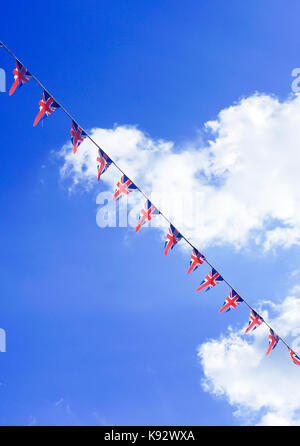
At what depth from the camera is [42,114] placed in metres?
11.0

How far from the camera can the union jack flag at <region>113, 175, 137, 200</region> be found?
1084 centimetres

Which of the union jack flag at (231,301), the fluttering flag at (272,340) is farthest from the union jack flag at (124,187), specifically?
the fluttering flag at (272,340)

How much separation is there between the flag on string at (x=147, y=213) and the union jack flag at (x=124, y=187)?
0.70 metres

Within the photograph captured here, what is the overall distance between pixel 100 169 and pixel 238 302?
652 centimetres

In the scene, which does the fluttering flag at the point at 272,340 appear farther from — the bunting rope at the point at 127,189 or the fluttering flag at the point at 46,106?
the fluttering flag at the point at 46,106

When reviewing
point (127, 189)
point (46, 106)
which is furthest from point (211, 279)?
point (46, 106)

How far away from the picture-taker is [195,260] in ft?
37.8

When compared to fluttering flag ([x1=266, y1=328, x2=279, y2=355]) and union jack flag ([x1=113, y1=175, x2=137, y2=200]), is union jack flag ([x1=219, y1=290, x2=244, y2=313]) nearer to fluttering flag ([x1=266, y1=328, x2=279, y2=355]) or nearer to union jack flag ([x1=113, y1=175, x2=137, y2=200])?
fluttering flag ([x1=266, y1=328, x2=279, y2=355])

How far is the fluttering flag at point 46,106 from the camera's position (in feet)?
35.5

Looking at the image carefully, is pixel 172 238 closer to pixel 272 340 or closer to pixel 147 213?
pixel 147 213

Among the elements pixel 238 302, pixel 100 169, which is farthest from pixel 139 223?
pixel 238 302
